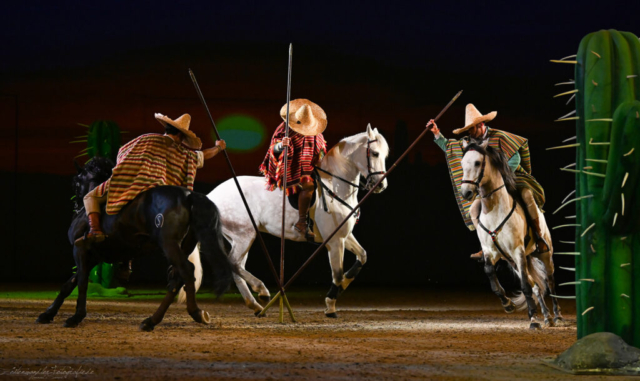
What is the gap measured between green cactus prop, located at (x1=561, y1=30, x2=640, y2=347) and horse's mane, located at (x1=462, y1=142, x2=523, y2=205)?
265cm

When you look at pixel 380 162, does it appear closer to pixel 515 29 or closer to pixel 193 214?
pixel 193 214

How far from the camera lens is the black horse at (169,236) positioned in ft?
19.1

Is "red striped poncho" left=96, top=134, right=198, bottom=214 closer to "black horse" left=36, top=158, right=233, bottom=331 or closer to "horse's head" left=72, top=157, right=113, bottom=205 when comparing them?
"black horse" left=36, top=158, right=233, bottom=331

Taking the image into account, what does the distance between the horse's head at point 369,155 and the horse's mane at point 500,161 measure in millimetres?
1211

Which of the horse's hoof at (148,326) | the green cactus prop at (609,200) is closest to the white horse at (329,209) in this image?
the horse's hoof at (148,326)

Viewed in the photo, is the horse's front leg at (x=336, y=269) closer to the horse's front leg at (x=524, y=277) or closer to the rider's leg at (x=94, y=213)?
the horse's front leg at (x=524, y=277)

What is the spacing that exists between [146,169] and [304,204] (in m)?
2.26

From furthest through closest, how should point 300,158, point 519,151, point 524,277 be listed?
1. point 300,158
2. point 519,151
3. point 524,277

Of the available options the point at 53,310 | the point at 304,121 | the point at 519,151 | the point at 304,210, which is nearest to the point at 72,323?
the point at 53,310

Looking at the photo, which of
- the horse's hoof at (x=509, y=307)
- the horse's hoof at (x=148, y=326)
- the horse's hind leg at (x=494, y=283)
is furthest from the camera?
the horse's hoof at (x=509, y=307)

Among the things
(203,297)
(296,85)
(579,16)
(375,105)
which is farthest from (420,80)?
(203,297)

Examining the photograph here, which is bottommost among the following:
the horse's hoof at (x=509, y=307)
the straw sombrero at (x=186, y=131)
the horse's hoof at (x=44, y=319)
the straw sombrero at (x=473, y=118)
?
the horse's hoof at (x=509, y=307)

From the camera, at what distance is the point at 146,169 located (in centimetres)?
617

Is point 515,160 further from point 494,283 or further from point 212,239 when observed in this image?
point 212,239
